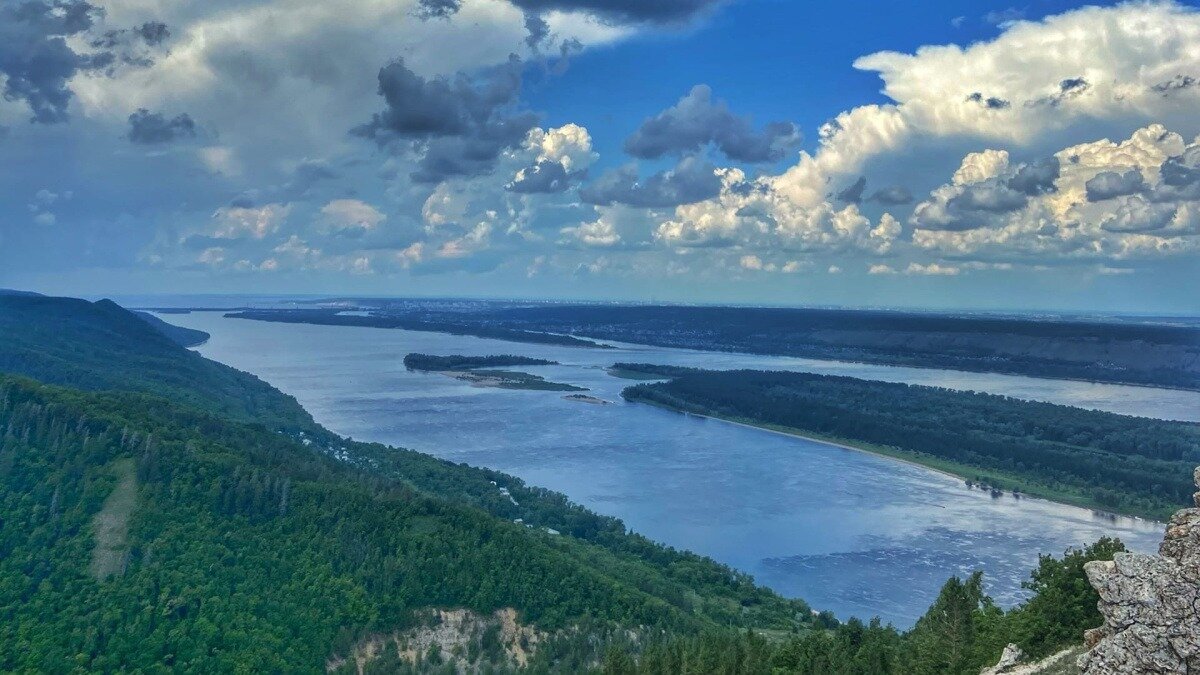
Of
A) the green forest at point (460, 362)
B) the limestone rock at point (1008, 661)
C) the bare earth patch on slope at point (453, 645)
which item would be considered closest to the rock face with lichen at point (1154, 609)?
the limestone rock at point (1008, 661)

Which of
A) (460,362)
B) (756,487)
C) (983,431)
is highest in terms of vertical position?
(460,362)

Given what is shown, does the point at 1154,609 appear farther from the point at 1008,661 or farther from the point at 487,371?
the point at 487,371

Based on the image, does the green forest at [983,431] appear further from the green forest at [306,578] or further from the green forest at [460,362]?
the green forest at [306,578]

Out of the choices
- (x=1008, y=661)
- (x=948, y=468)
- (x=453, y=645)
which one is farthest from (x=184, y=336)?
(x=1008, y=661)

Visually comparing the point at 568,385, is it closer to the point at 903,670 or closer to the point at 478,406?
the point at 478,406

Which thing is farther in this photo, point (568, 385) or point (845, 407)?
point (568, 385)

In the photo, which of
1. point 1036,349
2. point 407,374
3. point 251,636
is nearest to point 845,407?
point 407,374
